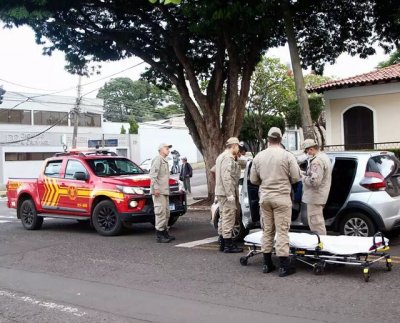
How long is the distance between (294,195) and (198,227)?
383cm

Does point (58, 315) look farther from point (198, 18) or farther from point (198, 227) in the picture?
point (198, 18)

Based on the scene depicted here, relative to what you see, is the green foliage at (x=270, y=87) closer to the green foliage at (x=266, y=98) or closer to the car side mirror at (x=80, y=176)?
the green foliage at (x=266, y=98)

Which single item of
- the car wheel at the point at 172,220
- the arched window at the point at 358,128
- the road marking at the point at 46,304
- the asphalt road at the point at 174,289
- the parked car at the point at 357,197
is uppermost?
the arched window at the point at 358,128

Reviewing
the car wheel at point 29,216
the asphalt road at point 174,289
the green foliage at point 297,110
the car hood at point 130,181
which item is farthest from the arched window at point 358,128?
the car wheel at point 29,216

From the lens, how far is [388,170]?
8438mm

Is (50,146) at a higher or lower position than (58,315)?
higher

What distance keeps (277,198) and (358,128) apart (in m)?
16.0

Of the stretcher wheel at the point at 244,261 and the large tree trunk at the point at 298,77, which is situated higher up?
the large tree trunk at the point at 298,77

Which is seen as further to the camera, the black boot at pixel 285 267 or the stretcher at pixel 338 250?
the black boot at pixel 285 267

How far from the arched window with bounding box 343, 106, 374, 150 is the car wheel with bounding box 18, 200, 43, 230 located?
535 inches

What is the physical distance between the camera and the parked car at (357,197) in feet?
26.7

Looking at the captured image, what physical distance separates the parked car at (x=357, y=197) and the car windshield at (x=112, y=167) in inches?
152

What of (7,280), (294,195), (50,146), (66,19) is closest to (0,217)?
(66,19)

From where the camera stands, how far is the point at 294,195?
27.9 feet
